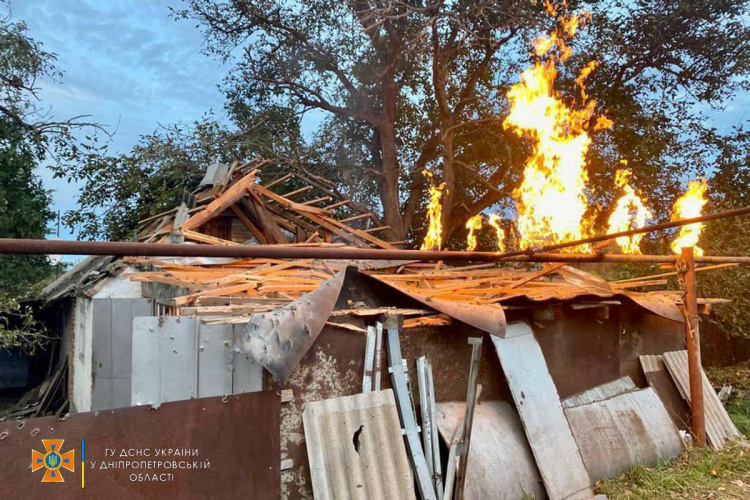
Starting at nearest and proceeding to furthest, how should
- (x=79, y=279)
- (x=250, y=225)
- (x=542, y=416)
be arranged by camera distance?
(x=542, y=416)
(x=250, y=225)
(x=79, y=279)

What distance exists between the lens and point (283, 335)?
438 centimetres

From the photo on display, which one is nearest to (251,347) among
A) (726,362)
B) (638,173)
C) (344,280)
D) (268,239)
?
(344,280)

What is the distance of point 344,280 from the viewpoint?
5535 millimetres

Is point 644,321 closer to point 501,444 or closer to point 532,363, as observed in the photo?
point 532,363

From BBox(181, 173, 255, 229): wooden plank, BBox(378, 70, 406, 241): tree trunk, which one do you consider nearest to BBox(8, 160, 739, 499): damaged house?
BBox(181, 173, 255, 229): wooden plank

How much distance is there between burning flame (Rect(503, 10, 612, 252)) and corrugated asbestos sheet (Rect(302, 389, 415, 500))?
21.6 ft

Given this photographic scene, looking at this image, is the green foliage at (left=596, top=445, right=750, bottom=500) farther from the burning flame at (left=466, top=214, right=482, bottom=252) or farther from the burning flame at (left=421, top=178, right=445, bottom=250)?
Result: the burning flame at (left=466, top=214, right=482, bottom=252)

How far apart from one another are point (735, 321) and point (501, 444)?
26.6ft

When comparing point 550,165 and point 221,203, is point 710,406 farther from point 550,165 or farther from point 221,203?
point 221,203

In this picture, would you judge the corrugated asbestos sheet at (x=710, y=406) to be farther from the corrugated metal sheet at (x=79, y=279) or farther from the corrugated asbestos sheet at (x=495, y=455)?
the corrugated metal sheet at (x=79, y=279)

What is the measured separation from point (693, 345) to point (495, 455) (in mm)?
3773

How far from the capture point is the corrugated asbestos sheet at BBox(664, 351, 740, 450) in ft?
25.1

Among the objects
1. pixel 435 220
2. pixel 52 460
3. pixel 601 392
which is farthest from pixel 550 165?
pixel 52 460

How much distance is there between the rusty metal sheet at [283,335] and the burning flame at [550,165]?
7038 millimetres
